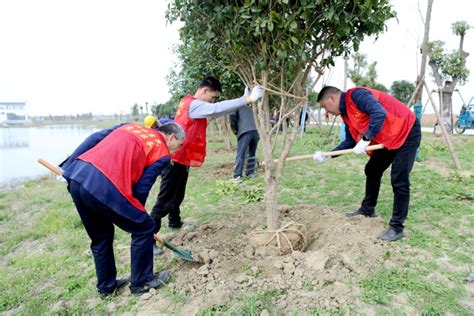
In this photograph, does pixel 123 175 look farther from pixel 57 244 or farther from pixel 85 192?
pixel 57 244

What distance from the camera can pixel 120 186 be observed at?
2.44 m

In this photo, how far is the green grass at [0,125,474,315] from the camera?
8.39 ft

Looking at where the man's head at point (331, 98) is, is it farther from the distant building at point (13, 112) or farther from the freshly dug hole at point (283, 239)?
the distant building at point (13, 112)

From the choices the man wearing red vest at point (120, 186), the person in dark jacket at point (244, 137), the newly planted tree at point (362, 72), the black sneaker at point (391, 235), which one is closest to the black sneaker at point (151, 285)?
the man wearing red vest at point (120, 186)

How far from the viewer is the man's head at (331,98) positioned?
11.3ft

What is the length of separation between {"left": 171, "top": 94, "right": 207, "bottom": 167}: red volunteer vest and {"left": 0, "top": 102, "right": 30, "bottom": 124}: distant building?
81820 mm

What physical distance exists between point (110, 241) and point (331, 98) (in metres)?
2.59

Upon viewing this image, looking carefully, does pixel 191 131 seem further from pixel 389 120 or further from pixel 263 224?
pixel 389 120

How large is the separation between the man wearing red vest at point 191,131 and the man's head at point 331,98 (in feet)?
3.20

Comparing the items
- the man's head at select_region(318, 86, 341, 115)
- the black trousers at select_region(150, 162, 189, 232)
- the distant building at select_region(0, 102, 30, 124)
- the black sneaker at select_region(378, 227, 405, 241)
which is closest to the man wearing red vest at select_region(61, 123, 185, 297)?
the black trousers at select_region(150, 162, 189, 232)

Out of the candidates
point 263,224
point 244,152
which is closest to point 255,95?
point 263,224

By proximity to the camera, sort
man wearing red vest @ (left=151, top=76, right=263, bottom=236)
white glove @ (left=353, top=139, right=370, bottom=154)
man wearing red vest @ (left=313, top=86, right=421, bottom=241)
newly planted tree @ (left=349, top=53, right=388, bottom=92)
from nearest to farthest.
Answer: man wearing red vest @ (left=313, top=86, right=421, bottom=241), man wearing red vest @ (left=151, top=76, right=263, bottom=236), white glove @ (left=353, top=139, right=370, bottom=154), newly planted tree @ (left=349, top=53, right=388, bottom=92)

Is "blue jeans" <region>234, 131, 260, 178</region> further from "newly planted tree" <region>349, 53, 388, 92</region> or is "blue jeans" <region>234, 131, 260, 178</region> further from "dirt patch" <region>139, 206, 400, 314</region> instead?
"newly planted tree" <region>349, 53, 388, 92</region>

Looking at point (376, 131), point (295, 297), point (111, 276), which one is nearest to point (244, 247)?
point (295, 297)
